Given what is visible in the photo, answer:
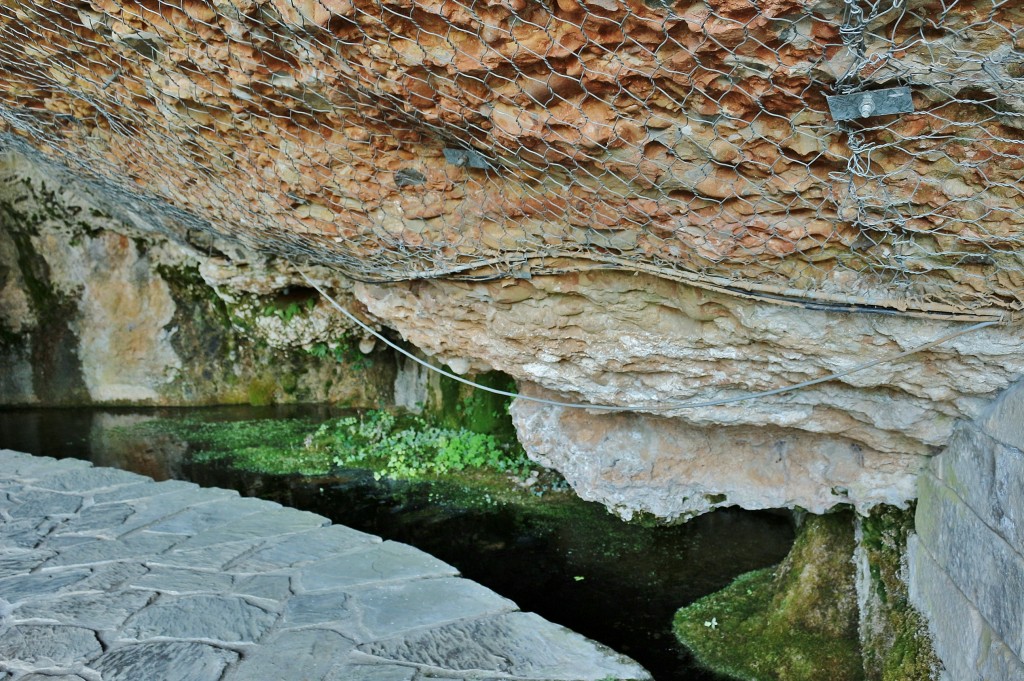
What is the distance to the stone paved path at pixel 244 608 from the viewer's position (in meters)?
2.38

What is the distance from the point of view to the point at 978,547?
2305 millimetres

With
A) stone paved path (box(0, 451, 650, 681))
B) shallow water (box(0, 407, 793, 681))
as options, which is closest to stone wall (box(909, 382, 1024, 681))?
stone paved path (box(0, 451, 650, 681))

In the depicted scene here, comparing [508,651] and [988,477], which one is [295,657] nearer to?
[508,651]

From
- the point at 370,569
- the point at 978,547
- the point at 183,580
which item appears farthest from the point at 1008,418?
the point at 183,580

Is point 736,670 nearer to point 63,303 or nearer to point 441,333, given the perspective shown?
point 441,333

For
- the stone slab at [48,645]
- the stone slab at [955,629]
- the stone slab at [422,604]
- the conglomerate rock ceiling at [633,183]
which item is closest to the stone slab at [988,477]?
the conglomerate rock ceiling at [633,183]

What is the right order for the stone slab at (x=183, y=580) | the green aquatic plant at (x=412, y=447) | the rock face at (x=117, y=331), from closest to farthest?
the stone slab at (x=183, y=580) → the green aquatic plant at (x=412, y=447) → the rock face at (x=117, y=331)

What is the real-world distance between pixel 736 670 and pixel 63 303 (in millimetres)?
7824

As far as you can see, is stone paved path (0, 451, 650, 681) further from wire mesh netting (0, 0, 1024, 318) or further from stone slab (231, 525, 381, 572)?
wire mesh netting (0, 0, 1024, 318)

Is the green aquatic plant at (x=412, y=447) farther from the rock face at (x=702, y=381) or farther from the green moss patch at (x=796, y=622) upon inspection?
the green moss patch at (x=796, y=622)

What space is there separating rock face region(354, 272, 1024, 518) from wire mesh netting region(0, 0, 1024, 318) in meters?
0.15

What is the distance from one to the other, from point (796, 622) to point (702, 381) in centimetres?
137

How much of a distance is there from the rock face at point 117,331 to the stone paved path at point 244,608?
4377mm

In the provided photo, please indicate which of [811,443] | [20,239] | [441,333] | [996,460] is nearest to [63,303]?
[20,239]
